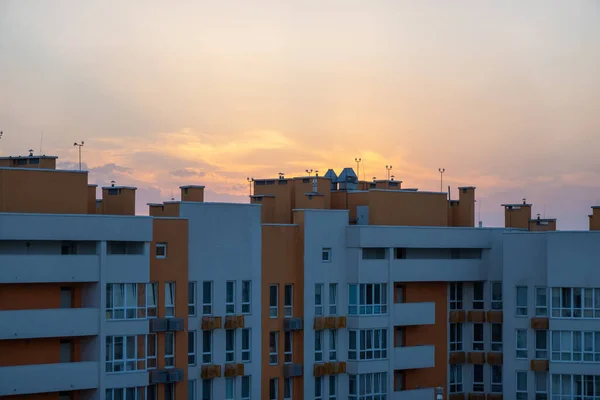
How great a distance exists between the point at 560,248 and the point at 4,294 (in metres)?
27.7

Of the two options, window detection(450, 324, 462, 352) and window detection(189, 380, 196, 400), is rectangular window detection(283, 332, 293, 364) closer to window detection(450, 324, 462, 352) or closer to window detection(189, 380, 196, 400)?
window detection(189, 380, 196, 400)

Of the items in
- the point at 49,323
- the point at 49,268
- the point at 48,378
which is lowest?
the point at 48,378

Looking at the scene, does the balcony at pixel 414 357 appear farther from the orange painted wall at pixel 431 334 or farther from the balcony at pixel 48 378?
the balcony at pixel 48 378

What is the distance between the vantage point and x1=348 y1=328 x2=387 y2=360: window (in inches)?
2195

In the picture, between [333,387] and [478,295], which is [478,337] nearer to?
[478,295]

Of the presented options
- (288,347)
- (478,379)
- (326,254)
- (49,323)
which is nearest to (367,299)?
(326,254)

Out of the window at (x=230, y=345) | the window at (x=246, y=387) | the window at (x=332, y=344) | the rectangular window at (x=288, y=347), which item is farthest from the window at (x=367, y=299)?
the window at (x=230, y=345)

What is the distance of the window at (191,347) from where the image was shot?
50.5 meters

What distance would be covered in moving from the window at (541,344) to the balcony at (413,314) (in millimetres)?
5522

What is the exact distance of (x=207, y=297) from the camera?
51.1 meters

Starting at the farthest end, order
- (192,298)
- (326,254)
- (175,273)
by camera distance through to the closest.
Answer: (326,254) < (192,298) < (175,273)

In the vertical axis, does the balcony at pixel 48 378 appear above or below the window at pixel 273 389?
above

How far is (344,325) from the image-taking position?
5547 cm

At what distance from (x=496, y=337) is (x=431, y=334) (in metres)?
3.73
